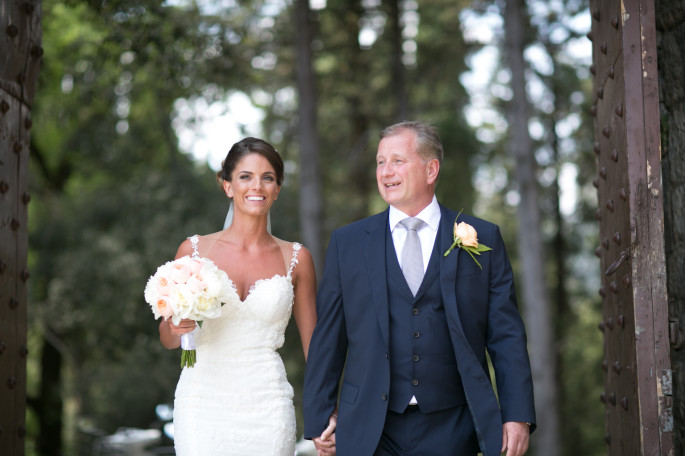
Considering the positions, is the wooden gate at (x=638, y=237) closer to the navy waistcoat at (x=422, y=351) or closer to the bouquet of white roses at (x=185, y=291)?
the navy waistcoat at (x=422, y=351)

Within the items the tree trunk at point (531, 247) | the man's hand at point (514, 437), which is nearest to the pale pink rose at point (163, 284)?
the man's hand at point (514, 437)

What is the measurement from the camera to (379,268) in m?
3.96

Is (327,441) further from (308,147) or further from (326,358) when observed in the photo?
(308,147)

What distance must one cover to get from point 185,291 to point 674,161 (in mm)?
2748

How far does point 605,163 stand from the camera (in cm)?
417

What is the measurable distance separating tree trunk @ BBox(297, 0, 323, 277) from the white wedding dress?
8237 mm

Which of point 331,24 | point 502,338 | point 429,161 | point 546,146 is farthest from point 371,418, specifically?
point 546,146

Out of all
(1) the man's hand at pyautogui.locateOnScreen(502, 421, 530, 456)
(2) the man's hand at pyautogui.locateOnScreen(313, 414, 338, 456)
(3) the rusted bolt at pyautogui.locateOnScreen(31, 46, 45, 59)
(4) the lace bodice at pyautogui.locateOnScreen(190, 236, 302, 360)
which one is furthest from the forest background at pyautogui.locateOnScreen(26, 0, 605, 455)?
(1) the man's hand at pyautogui.locateOnScreen(502, 421, 530, 456)

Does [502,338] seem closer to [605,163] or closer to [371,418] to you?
[371,418]

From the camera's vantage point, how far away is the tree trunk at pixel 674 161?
4.24 m

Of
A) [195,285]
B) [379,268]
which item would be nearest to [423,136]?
[379,268]

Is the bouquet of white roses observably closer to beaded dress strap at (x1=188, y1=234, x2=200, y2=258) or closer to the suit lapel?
beaded dress strap at (x1=188, y1=234, x2=200, y2=258)

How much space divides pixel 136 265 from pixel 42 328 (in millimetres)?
2764

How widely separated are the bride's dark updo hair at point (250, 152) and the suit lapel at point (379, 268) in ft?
2.98
